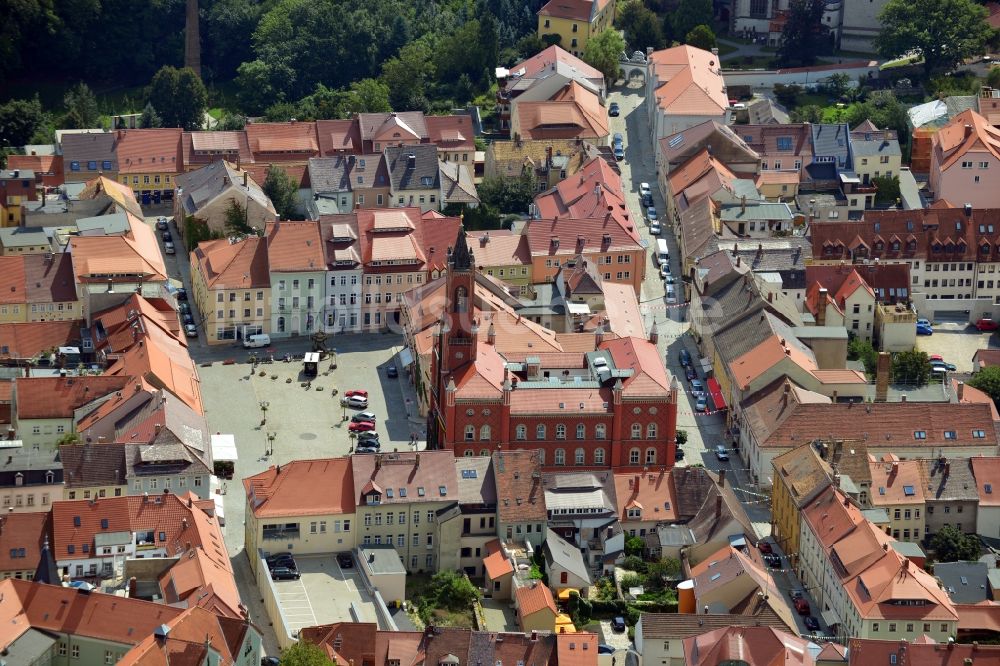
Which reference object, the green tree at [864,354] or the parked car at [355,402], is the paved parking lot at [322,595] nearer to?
the parked car at [355,402]

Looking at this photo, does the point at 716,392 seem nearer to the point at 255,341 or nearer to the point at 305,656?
the point at 255,341

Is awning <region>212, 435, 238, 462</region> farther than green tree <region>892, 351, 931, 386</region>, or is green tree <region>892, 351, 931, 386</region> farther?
green tree <region>892, 351, 931, 386</region>

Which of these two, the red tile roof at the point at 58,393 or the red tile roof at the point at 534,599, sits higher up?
the red tile roof at the point at 58,393

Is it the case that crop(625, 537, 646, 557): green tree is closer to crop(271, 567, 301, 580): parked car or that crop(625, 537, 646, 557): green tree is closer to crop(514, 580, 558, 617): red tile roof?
crop(514, 580, 558, 617): red tile roof

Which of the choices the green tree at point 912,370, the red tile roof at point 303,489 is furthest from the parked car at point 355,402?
the green tree at point 912,370

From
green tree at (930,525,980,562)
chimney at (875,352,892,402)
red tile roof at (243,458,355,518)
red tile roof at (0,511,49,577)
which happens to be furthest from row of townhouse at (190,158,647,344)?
green tree at (930,525,980,562)

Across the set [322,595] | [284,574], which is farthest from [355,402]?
[322,595]
